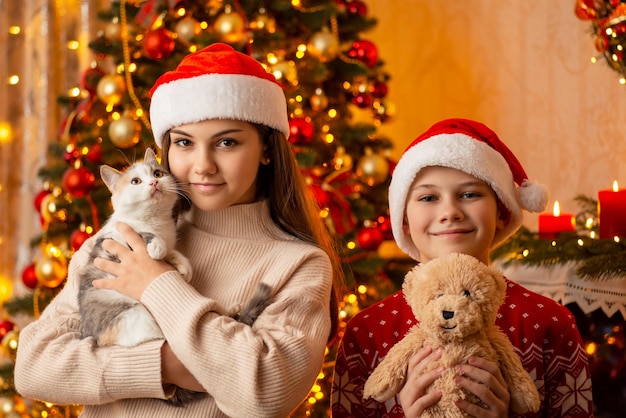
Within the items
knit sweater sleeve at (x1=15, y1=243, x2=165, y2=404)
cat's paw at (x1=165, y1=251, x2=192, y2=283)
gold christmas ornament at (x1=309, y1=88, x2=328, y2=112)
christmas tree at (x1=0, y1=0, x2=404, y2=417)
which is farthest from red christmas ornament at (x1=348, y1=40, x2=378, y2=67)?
knit sweater sleeve at (x1=15, y1=243, x2=165, y2=404)

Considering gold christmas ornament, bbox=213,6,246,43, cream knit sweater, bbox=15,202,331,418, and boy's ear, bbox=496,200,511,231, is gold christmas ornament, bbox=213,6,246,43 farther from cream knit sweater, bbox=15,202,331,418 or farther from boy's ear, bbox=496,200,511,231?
boy's ear, bbox=496,200,511,231

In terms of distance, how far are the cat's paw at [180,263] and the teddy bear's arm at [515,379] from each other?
60cm

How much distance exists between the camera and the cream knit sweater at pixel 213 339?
143cm

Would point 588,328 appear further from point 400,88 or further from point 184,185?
point 400,88

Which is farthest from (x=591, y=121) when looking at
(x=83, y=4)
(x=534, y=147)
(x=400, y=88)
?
(x=83, y=4)

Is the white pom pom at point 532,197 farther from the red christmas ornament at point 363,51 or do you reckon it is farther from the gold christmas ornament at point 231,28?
the red christmas ornament at point 363,51

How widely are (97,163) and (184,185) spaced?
1197 millimetres

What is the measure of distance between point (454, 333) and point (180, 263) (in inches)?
22.2

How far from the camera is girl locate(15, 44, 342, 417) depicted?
1.44 metres

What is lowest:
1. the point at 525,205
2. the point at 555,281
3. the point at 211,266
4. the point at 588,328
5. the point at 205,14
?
the point at 588,328

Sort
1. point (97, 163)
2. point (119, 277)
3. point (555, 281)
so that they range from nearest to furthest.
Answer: point (119, 277) < point (555, 281) < point (97, 163)

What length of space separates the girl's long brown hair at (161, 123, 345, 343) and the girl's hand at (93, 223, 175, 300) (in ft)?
0.77

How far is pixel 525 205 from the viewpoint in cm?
165

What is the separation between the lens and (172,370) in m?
1.46
